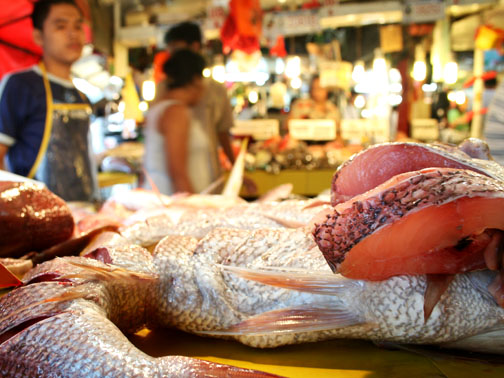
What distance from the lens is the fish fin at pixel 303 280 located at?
2.75 feet

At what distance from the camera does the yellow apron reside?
10.3ft

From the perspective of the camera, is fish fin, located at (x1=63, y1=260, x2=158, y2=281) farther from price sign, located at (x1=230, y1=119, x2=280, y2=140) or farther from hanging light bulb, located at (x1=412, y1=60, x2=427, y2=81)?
hanging light bulb, located at (x1=412, y1=60, x2=427, y2=81)

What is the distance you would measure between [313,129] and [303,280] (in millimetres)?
7090

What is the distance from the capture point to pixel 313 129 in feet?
25.5

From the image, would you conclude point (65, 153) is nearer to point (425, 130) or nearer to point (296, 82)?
point (296, 82)

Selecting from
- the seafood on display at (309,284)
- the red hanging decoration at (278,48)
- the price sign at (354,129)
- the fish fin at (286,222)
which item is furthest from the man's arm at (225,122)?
the red hanging decoration at (278,48)

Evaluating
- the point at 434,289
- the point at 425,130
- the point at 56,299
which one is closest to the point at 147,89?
the point at 425,130

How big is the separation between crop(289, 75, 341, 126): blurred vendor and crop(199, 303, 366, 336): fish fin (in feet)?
A: 24.4

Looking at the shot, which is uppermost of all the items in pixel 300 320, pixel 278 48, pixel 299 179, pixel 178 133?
pixel 278 48

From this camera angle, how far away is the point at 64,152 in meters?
3.24

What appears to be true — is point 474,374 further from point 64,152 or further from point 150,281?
point 64,152

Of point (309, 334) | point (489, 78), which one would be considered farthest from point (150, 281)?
point (489, 78)

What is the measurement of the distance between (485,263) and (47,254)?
1.08 m

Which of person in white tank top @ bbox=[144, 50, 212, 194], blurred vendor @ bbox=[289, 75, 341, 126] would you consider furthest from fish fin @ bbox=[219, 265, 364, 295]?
blurred vendor @ bbox=[289, 75, 341, 126]
